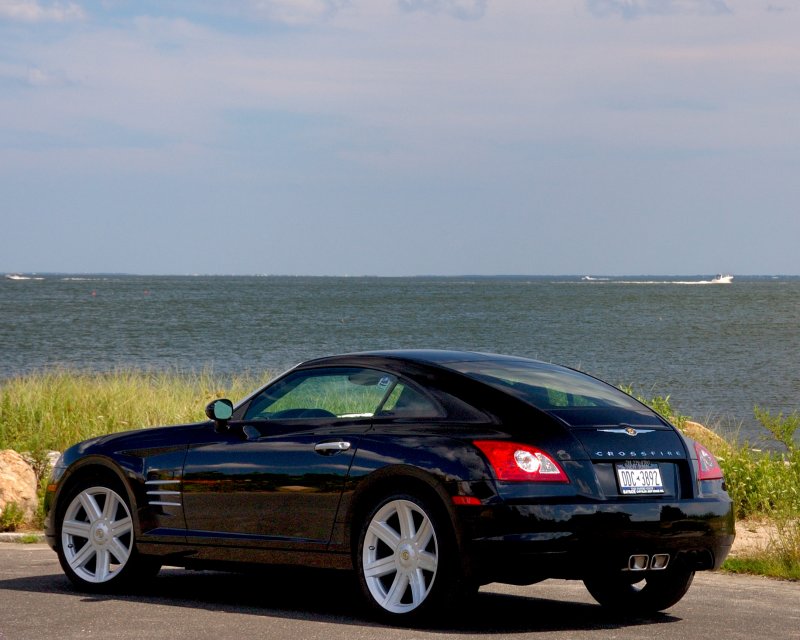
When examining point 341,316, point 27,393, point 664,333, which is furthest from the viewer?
point 341,316

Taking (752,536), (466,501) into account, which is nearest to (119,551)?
(466,501)

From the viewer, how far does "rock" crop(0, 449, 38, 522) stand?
12.8 m

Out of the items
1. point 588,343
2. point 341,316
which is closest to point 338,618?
point 588,343

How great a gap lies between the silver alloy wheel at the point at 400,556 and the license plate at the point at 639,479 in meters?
1.02

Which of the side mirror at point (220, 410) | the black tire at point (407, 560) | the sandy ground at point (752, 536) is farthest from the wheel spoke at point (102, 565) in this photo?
the sandy ground at point (752, 536)

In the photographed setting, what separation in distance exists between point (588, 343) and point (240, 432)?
5461cm

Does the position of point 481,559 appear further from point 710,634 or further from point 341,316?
point 341,316

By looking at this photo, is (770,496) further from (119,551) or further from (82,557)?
(82,557)

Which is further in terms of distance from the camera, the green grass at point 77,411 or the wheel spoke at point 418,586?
the green grass at point 77,411

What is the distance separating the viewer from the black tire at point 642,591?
8.26 meters

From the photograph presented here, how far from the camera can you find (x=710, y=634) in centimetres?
758

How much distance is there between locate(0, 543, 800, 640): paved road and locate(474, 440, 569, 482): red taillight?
83cm

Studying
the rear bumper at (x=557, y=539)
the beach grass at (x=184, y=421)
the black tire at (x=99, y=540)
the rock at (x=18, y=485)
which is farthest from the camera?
the rock at (x=18, y=485)

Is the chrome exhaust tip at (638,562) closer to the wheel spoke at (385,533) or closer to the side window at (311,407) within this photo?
the wheel spoke at (385,533)
